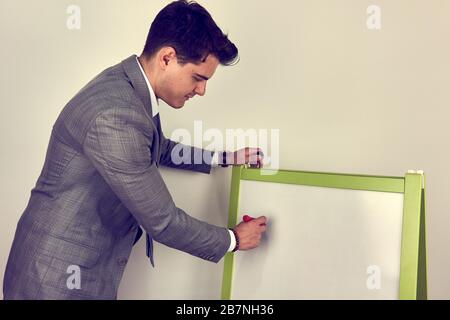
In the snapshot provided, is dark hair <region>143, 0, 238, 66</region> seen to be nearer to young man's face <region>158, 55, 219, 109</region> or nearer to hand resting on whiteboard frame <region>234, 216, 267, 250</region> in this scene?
young man's face <region>158, 55, 219, 109</region>

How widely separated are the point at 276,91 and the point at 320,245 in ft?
1.70

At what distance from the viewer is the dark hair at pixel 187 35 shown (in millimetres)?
1073

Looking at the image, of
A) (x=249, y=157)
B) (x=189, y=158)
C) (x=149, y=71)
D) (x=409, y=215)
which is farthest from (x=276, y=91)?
(x=409, y=215)

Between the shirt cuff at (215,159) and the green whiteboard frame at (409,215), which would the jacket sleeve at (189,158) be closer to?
the shirt cuff at (215,159)

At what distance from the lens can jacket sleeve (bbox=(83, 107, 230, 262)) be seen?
95 centimetres

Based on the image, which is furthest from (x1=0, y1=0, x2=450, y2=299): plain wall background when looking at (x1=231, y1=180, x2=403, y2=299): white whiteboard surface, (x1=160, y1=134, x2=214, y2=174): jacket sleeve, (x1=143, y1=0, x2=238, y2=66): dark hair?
(x1=143, y1=0, x2=238, y2=66): dark hair

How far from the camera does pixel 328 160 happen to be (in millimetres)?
1353

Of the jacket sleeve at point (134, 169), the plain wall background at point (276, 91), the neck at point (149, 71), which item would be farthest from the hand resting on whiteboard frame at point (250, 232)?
the neck at point (149, 71)

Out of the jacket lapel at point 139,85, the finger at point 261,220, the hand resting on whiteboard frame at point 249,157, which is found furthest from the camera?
the hand resting on whiteboard frame at point 249,157

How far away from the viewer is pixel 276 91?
4.62ft

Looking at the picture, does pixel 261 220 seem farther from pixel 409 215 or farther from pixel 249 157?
pixel 409 215

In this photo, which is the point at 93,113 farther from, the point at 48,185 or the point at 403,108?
the point at 403,108

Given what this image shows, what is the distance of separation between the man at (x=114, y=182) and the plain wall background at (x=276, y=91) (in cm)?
30

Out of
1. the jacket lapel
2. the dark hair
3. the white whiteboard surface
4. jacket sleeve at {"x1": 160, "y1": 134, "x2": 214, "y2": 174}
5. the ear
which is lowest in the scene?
the white whiteboard surface
